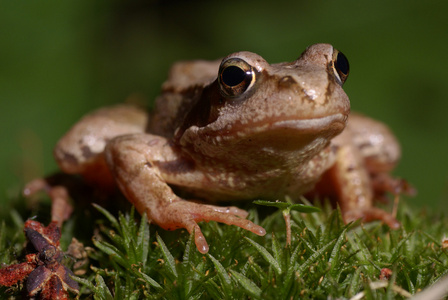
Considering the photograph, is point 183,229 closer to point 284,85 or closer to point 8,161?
point 284,85

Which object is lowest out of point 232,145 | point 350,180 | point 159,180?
point 350,180

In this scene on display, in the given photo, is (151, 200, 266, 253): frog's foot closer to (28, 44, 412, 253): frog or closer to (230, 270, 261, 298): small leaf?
(28, 44, 412, 253): frog

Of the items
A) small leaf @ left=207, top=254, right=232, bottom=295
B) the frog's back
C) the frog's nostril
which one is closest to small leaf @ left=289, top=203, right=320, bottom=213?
small leaf @ left=207, top=254, right=232, bottom=295

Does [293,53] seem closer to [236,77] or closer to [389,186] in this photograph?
[389,186]

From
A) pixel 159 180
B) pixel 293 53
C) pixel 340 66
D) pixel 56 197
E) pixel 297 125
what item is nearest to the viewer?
pixel 297 125

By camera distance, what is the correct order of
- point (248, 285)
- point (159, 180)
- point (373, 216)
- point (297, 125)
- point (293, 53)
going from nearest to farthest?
1. point (248, 285)
2. point (297, 125)
3. point (159, 180)
4. point (373, 216)
5. point (293, 53)

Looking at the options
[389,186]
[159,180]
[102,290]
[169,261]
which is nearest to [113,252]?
[102,290]
